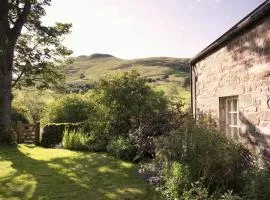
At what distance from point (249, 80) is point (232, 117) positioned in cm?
188

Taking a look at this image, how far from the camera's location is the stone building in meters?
7.29

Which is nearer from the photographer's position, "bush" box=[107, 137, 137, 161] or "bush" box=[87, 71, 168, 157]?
"bush" box=[107, 137, 137, 161]

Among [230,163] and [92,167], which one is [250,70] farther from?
[92,167]

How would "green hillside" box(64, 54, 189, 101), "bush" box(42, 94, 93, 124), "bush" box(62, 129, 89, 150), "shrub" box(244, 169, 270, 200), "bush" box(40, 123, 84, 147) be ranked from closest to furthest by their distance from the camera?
"shrub" box(244, 169, 270, 200) < "bush" box(62, 129, 89, 150) < "bush" box(40, 123, 84, 147) < "bush" box(42, 94, 93, 124) < "green hillside" box(64, 54, 189, 101)

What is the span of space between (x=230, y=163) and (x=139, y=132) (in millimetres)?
6056

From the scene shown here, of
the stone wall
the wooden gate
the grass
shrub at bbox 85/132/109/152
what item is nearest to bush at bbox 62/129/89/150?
shrub at bbox 85/132/109/152

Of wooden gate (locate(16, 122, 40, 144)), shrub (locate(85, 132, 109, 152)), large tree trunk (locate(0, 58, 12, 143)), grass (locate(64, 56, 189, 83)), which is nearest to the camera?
shrub (locate(85, 132, 109, 152))

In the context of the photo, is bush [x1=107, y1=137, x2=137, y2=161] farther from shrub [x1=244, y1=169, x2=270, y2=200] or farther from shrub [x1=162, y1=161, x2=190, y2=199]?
shrub [x1=244, y1=169, x2=270, y2=200]

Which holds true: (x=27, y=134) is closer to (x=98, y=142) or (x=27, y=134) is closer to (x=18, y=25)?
(x=18, y=25)

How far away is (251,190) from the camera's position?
5590mm

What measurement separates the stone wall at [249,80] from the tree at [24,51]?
10.1 m

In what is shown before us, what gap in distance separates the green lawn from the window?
278 centimetres

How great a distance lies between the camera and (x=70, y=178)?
938 centimetres

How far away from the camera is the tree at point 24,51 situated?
53.9 ft
